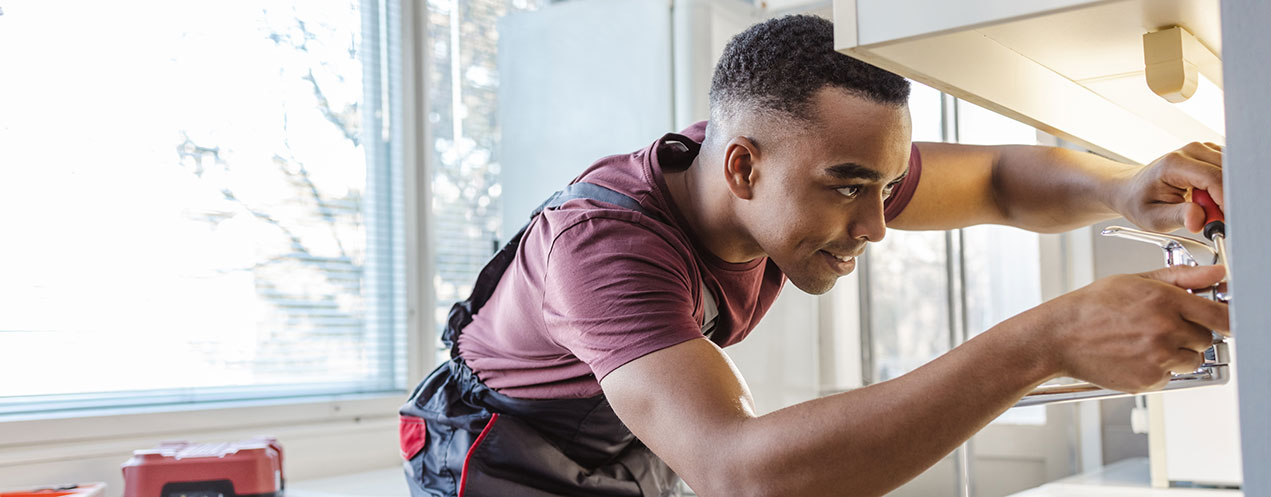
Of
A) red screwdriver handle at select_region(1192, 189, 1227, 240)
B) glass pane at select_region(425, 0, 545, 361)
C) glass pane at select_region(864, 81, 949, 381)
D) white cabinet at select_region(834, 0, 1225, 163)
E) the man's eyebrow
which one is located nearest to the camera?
white cabinet at select_region(834, 0, 1225, 163)

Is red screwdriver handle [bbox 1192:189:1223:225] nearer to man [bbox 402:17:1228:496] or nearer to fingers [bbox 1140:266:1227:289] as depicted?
man [bbox 402:17:1228:496]

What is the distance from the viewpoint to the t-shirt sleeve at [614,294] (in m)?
0.87

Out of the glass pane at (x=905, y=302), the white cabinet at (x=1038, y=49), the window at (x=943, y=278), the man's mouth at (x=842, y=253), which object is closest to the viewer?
the white cabinet at (x=1038, y=49)

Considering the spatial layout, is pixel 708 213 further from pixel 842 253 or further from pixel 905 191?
pixel 905 191

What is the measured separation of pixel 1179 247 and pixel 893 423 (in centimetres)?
27

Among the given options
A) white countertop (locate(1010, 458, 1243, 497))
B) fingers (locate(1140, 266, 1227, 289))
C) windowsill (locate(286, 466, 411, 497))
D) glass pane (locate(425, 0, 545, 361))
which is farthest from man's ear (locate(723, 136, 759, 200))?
glass pane (locate(425, 0, 545, 361))

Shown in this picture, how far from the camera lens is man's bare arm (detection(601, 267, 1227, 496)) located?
610mm

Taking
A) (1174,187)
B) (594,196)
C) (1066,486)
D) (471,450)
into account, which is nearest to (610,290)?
(594,196)

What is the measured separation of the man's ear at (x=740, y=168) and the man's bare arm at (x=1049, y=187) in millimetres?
352

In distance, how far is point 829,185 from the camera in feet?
3.23

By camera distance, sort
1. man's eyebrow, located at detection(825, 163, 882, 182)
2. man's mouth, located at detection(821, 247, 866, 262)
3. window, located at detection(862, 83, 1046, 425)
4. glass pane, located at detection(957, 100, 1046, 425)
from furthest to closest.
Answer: glass pane, located at detection(957, 100, 1046, 425), window, located at detection(862, 83, 1046, 425), man's mouth, located at detection(821, 247, 866, 262), man's eyebrow, located at detection(825, 163, 882, 182)

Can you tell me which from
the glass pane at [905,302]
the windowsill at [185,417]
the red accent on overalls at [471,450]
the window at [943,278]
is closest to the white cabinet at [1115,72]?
the red accent on overalls at [471,450]

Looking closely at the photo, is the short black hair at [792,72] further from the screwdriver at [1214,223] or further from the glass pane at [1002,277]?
the glass pane at [1002,277]

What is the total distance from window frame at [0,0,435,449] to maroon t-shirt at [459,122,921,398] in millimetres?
780
